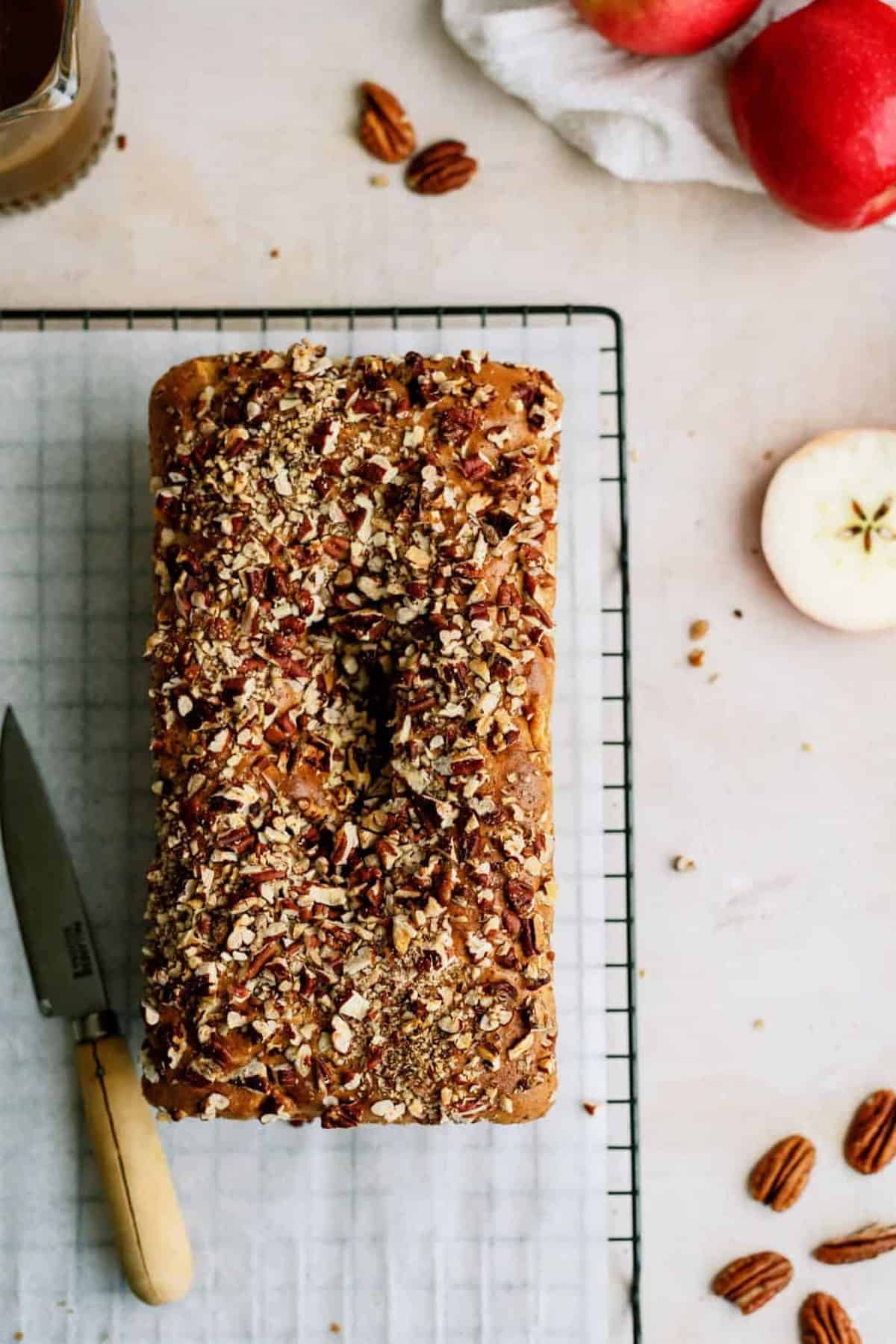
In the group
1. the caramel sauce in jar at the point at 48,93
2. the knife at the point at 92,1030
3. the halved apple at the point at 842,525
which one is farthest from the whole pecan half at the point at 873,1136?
the caramel sauce in jar at the point at 48,93

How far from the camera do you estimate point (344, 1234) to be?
1.73 m

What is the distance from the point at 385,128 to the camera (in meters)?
1.89

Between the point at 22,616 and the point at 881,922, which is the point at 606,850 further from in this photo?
the point at 22,616

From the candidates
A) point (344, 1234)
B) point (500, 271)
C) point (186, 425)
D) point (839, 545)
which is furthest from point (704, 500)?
point (344, 1234)

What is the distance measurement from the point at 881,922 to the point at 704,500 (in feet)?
2.18

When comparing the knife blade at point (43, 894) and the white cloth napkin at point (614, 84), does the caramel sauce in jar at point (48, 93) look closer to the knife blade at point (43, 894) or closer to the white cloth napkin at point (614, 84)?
the white cloth napkin at point (614, 84)

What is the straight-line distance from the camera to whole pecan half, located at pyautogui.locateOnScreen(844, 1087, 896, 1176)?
183 centimetres

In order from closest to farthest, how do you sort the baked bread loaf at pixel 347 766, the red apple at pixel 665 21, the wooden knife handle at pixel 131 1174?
the baked bread loaf at pixel 347 766
the wooden knife handle at pixel 131 1174
the red apple at pixel 665 21

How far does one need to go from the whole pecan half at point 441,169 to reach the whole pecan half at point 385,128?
0.03 metres

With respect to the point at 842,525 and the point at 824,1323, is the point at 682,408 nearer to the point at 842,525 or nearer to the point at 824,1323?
the point at 842,525

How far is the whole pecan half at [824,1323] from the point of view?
5.90 ft

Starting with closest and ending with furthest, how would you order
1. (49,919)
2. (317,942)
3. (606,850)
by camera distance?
(317,942), (49,919), (606,850)

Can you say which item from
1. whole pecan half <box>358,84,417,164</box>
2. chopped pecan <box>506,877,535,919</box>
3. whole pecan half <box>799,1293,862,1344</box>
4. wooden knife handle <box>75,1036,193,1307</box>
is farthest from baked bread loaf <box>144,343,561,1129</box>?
whole pecan half <box>799,1293,862,1344</box>

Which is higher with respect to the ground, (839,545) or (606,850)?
(839,545)
